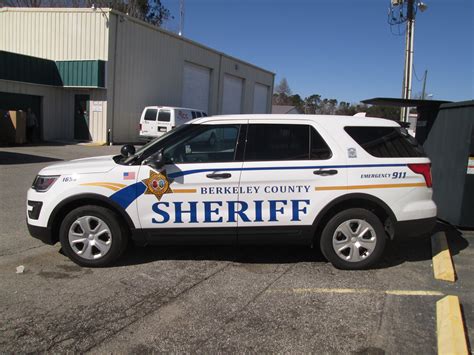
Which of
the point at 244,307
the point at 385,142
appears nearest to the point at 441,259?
the point at 385,142

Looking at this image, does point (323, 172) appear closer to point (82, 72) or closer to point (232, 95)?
point (82, 72)

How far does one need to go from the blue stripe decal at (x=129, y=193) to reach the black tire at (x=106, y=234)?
205 mm

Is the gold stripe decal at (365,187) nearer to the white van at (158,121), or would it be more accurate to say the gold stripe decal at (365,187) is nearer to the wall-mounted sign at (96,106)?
the white van at (158,121)

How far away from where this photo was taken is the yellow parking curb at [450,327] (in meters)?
3.37

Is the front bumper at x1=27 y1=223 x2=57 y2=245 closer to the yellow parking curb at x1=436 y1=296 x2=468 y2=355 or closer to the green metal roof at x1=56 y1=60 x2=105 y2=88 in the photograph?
the yellow parking curb at x1=436 y1=296 x2=468 y2=355

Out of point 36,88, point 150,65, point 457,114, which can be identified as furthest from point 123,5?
point 457,114

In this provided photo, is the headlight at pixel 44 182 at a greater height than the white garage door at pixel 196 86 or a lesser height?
lesser

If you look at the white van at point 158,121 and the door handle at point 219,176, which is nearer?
the door handle at point 219,176

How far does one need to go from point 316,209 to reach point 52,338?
2.87 m

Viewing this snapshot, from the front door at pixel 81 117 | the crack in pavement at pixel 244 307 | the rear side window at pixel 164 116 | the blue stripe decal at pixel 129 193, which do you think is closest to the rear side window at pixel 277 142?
the blue stripe decal at pixel 129 193

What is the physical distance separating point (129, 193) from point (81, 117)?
61.7 feet

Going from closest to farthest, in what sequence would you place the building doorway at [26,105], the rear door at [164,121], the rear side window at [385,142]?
1. the rear side window at [385,142]
2. the building doorway at [26,105]
3. the rear door at [164,121]

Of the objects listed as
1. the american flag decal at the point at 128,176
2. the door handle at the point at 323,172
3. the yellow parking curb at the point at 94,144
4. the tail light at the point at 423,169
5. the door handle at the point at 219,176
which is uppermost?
the tail light at the point at 423,169

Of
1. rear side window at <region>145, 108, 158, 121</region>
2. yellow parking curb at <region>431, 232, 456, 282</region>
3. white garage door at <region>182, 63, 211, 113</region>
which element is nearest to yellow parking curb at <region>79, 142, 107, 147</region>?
rear side window at <region>145, 108, 158, 121</region>
